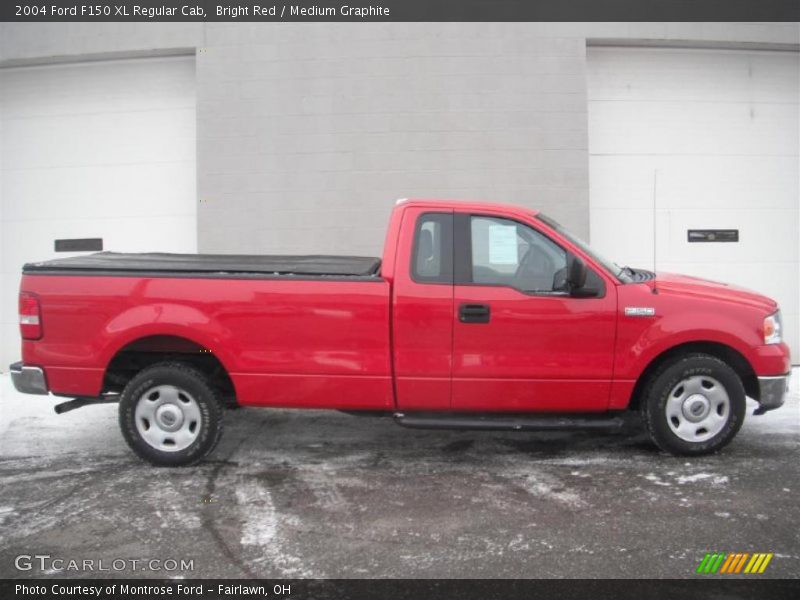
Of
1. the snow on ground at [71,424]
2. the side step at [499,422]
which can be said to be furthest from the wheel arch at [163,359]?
the side step at [499,422]

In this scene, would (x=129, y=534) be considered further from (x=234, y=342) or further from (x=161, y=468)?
(x=234, y=342)

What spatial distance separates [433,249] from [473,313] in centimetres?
57

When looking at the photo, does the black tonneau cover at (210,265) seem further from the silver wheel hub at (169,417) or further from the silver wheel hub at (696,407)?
the silver wheel hub at (696,407)

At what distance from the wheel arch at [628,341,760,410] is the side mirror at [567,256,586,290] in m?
0.82

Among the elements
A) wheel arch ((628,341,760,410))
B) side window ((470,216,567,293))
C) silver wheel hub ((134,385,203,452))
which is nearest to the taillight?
silver wheel hub ((134,385,203,452))

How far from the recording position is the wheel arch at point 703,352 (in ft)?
16.7

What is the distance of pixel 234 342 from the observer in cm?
497

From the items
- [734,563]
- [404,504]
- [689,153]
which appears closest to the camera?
[734,563]

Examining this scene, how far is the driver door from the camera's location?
4.89m

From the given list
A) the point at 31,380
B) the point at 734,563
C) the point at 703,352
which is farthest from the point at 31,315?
the point at 703,352

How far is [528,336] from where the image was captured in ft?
16.1

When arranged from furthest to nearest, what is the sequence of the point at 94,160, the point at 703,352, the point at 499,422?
1. the point at 94,160
2. the point at 703,352
3. the point at 499,422

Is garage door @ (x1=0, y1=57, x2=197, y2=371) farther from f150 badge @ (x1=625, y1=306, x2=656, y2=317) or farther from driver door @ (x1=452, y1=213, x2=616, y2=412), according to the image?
f150 badge @ (x1=625, y1=306, x2=656, y2=317)
